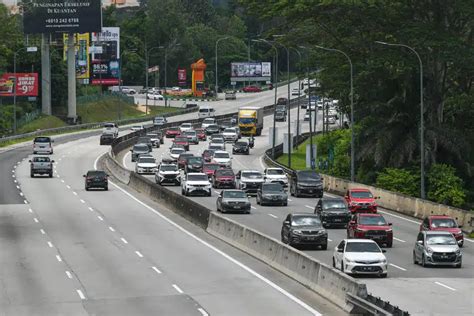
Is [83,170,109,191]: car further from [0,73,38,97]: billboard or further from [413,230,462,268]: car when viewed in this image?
[0,73,38,97]: billboard

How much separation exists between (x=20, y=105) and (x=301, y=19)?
79213 millimetres

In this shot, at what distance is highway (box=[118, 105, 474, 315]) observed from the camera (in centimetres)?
3170

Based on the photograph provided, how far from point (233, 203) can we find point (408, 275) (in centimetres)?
2159

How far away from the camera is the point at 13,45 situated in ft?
554

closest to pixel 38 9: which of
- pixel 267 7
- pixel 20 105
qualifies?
pixel 20 105

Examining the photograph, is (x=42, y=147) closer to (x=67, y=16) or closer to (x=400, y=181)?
(x=67, y=16)

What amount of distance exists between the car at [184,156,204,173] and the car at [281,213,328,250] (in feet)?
132

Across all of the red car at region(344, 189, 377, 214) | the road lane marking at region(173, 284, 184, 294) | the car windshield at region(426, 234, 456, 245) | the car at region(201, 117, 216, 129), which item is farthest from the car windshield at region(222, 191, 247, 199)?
the car at region(201, 117, 216, 129)

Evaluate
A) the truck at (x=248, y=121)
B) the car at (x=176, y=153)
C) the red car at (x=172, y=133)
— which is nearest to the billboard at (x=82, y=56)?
the red car at (x=172, y=133)

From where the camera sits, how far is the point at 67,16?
142 metres

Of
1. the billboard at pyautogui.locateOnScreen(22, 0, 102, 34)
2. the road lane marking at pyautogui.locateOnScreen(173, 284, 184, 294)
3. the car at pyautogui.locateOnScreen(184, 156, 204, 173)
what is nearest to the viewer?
the road lane marking at pyautogui.locateOnScreen(173, 284, 184, 294)

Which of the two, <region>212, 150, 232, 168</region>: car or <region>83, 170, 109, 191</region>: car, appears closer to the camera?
<region>83, 170, 109, 191</region>: car

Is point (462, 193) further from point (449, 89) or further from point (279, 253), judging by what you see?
point (279, 253)

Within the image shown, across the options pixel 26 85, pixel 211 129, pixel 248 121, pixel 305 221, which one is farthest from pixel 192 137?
pixel 305 221
